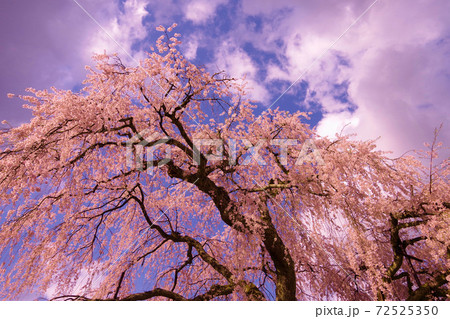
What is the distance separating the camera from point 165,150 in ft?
20.5

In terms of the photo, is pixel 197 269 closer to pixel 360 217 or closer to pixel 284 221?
pixel 284 221

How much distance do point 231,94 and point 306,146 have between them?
1.97 metres

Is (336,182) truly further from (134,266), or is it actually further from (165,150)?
(134,266)

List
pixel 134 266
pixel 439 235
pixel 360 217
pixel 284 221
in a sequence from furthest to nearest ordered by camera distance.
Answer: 1. pixel 134 266
2. pixel 284 221
3. pixel 360 217
4. pixel 439 235

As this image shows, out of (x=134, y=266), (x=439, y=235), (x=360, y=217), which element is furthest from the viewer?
(x=134, y=266)

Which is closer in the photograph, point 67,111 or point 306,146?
point 67,111

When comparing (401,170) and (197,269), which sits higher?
(401,170)

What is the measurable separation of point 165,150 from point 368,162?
404 centimetres

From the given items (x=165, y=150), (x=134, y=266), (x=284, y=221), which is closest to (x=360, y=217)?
(x=284, y=221)

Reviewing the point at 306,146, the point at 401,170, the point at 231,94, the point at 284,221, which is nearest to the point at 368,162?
the point at 401,170

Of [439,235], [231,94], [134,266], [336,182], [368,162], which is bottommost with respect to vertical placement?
[134,266]
